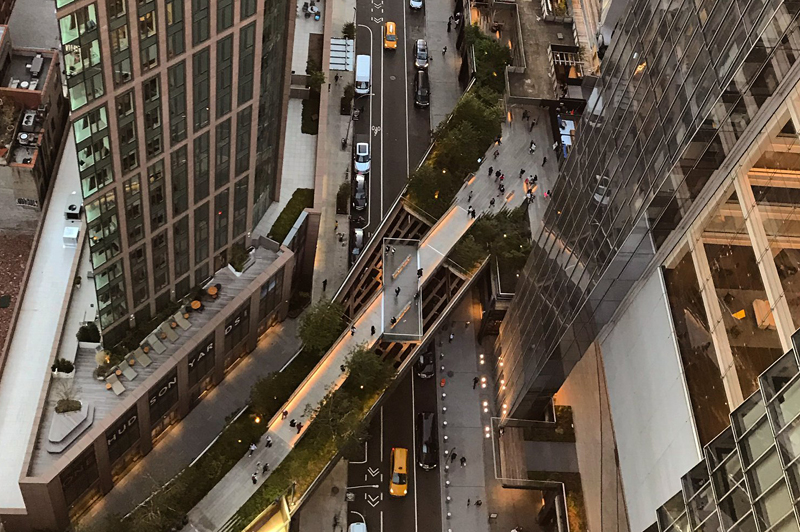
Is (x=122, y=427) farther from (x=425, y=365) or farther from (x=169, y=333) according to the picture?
(x=425, y=365)

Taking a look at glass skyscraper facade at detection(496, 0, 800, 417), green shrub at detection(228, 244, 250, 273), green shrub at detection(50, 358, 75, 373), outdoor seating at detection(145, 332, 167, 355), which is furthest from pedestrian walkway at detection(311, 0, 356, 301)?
green shrub at detection(50, 358, 75, 373)

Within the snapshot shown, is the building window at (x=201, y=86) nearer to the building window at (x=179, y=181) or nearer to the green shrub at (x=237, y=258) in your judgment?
the building window at (x=179, y=181)

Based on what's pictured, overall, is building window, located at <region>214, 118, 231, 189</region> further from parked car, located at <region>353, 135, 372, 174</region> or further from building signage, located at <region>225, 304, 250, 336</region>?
parked car, located at <region>353, 135, 372, 174</region>

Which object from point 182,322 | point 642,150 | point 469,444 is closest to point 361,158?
point 182,322

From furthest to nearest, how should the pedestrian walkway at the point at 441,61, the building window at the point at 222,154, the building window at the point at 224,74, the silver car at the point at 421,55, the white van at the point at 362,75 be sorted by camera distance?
the silver car at the point at 421,55 → the pedestrian walkway at the point at 441,61 → the white van at the point at 362,75 → the building window at the point at 222,154 → the building window at the point at 224,74

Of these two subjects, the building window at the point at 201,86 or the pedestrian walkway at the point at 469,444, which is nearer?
the building window at the point at 201,86

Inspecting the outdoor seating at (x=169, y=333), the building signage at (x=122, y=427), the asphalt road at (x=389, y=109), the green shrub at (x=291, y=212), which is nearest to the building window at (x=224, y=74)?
the green shrub at (x=291, y=212)
